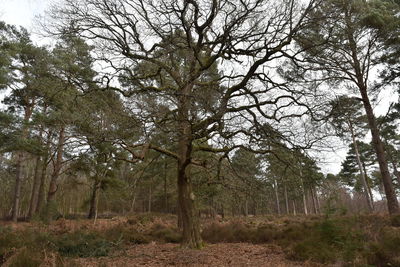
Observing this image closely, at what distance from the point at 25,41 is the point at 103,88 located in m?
12.8

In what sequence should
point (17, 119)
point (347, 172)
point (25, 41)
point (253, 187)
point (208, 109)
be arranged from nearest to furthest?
point (208, 109) < point (253, 187) < point (17, 119) < point (25, 41) < point (347, 172)

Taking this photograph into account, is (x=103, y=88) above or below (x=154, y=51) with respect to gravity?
below

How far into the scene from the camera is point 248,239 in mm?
10328

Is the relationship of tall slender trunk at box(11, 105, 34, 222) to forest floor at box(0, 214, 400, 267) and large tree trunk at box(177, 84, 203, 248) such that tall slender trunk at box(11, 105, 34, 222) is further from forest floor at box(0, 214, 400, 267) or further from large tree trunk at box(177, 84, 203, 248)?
large tree trunk at box(177, 84, 203, 248)

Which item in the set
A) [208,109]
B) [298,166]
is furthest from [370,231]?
[208,109]

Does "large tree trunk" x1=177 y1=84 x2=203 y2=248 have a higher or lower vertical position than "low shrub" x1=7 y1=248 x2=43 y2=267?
higher

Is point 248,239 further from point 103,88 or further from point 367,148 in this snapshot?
point 367,148

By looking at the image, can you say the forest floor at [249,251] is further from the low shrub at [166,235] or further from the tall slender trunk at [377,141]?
the tall slender trunk at [377,141]

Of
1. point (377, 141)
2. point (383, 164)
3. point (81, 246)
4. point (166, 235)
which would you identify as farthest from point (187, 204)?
point (377, 141)

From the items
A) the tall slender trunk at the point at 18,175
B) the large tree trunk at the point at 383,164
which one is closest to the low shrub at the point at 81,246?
the tall slender trunk at the point at 18,175

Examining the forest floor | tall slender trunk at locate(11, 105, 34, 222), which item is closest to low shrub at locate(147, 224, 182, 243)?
the forest floor

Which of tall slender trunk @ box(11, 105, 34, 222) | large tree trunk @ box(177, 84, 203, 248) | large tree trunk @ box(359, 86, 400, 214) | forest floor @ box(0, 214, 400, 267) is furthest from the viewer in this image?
tall slender trunk @ box(11, 105, 34, 222)

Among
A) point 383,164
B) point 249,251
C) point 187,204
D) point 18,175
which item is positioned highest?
point 18,175

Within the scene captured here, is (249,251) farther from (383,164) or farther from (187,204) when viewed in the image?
(383,164)
